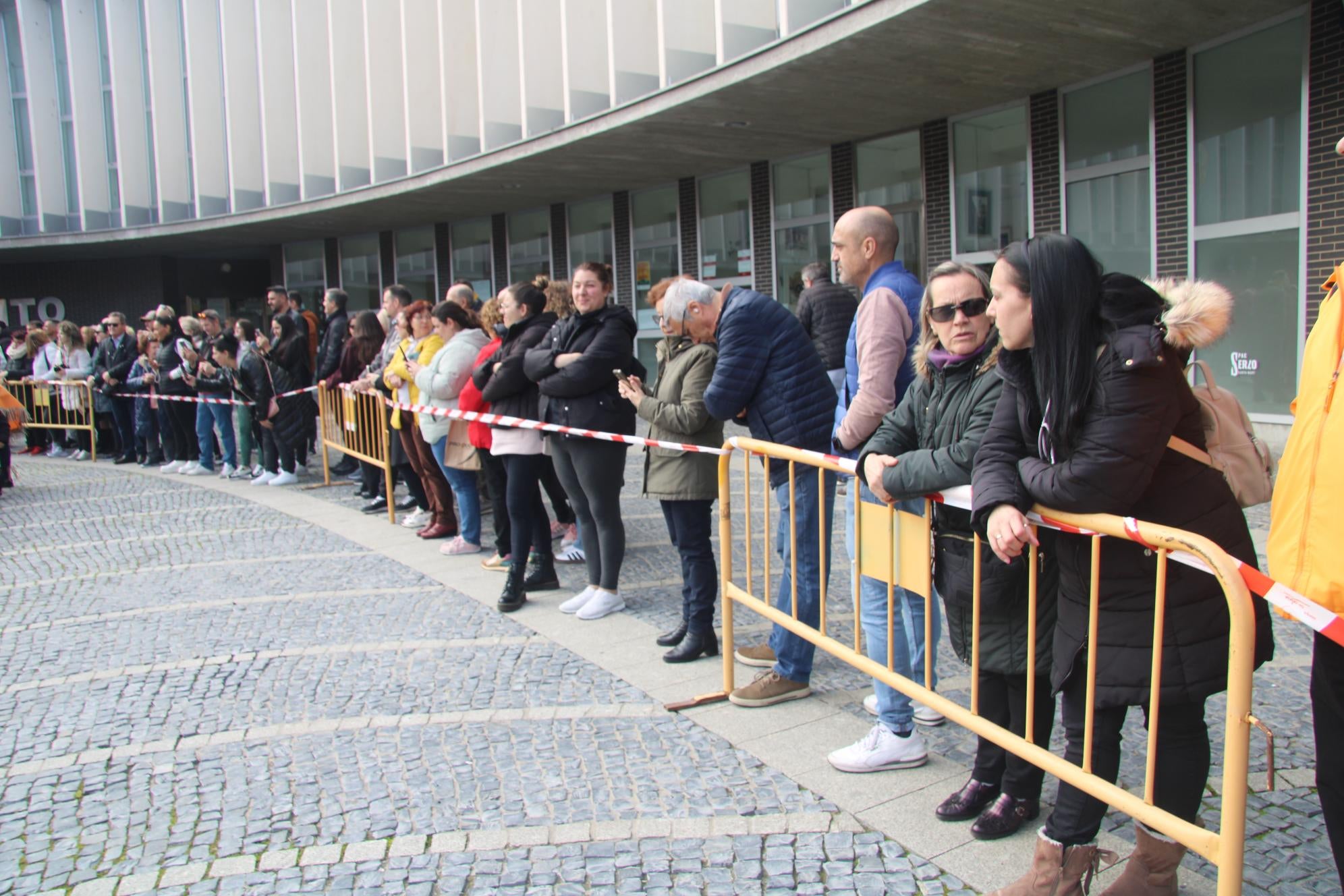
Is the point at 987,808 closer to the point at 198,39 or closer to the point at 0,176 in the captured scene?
the point at 198,39

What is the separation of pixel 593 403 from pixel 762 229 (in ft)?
37.6

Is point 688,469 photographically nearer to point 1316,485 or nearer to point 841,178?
point 1316,485

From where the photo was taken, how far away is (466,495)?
23.6 feet

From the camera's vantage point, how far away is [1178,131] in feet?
34.8

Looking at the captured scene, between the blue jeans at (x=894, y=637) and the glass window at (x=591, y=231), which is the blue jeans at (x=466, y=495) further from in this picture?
the glass window at (x=591, y=231)

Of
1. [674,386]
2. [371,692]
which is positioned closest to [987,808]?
[674,386]

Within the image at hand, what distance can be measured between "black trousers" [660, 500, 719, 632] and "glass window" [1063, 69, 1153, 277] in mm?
8178

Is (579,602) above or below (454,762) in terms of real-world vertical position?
above

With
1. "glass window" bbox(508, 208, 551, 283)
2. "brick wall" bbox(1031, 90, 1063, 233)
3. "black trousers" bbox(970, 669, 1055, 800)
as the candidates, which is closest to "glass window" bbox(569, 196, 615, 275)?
"glass window" bbox(508, 208, 551, 283)

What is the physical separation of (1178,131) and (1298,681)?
8.27m

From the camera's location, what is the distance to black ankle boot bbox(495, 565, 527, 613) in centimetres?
567

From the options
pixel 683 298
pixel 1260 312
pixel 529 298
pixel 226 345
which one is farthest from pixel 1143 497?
pixel 226 345

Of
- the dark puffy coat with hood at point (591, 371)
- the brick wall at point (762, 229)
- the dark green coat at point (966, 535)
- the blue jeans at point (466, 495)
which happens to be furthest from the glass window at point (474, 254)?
the dark green coat at point (966, 535)

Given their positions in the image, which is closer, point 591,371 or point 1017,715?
point 1017,715
